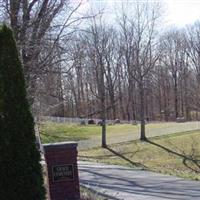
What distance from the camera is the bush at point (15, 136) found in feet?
24.1

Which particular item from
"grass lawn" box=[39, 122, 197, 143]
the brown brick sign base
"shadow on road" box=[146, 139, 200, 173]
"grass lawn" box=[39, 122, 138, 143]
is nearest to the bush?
the brown brick sign base

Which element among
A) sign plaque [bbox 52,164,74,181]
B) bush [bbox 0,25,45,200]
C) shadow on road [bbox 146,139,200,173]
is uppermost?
bush [bbox 0,25,45,200]

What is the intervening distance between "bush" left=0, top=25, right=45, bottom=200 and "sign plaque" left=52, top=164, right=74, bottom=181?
2575 millimetres

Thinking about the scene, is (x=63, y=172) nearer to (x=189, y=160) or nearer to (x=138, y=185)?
(x=138, y=185)

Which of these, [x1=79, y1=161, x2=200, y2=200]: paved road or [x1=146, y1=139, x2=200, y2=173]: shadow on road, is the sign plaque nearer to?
[x1=79, y1=161, x2=200, y2=200]: paved road

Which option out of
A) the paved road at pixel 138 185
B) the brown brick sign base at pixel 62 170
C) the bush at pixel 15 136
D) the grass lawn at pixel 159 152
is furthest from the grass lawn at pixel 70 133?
the bush at pixel 15 136

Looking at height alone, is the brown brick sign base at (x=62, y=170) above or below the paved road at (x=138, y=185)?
above

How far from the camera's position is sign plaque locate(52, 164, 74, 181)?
10117mm

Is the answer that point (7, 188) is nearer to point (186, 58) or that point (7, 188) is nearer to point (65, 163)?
point (65, 163)

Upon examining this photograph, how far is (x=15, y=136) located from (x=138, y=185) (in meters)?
6.92

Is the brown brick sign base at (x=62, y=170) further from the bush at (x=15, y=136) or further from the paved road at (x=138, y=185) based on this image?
the bush at (x=15, y=136)

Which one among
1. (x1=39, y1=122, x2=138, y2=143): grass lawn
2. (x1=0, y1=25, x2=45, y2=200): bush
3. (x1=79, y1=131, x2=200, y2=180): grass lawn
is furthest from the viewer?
(x1=39, y1=122, x2=138, y2=143): grass lawn

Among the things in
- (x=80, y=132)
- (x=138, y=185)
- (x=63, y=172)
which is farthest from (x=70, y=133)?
(x=63, y=172)

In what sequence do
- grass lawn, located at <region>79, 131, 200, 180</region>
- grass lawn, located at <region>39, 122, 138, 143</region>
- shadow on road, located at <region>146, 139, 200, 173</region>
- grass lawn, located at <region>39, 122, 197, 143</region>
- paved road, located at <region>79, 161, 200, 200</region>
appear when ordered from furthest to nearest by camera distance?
1. grass lawn, located at <region>39, 122, 138, 143</region>
2. grass lawn, located at <region>39, 122, 197, 143</region>
3. grass lawn, located at <region>79, 131, 200, 180</region>
4. shadow on road, located at <region>146, 139, 200, 173</region>
5. paved road, located at <region>79, 161, 200, 200</region>
